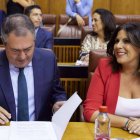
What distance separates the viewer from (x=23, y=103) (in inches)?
77.4

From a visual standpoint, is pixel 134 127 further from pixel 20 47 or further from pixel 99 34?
pixel 99 34

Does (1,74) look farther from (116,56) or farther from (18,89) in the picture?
(116,56)

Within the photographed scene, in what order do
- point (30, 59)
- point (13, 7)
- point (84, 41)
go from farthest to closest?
point (13, 7) → point (84, 41) → point (30, 59)

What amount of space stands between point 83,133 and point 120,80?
0.55 m

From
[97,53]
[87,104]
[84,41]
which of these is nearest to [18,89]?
[87,104]

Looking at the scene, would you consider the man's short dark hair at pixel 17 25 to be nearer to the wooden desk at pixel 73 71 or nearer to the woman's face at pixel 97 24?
the wooden desk at pixel 73 71

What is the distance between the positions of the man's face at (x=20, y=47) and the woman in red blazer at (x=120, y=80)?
44 centimetres

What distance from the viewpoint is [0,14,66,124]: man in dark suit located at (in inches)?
74.7

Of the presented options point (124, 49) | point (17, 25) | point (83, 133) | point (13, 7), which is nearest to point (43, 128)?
point (83, 133)

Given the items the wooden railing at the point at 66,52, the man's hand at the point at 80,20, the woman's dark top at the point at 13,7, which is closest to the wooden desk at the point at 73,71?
the wooden railing at the point at 66,52

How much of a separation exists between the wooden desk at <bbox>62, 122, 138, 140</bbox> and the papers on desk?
7 centimetres

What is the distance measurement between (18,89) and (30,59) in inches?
7.4

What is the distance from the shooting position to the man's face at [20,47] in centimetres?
188

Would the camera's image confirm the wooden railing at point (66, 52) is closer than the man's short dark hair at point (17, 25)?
No
